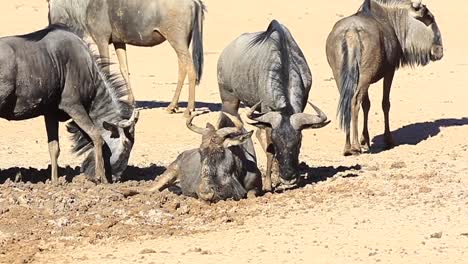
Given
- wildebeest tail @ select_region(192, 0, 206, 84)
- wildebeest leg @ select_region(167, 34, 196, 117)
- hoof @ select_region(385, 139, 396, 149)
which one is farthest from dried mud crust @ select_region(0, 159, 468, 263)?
wildebeest tail @ select_region(192, 0, 206, 84)

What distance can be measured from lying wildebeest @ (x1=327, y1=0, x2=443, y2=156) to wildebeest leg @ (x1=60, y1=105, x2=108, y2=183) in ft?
13.1

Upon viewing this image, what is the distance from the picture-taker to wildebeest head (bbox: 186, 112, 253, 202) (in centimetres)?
1147

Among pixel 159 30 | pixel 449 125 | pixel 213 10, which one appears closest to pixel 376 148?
pixel 449 125

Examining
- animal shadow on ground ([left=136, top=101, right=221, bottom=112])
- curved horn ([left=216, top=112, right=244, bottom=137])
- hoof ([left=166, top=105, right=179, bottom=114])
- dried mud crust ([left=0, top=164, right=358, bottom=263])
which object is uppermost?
curved horn ([left=216, top=112, right=244, bottom=137])

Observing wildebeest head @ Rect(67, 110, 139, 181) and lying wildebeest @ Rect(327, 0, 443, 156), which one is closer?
wildebeest head @ Rect(67, 110, 139, 181)

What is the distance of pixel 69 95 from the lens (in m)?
12.4

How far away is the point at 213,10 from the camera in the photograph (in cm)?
3491

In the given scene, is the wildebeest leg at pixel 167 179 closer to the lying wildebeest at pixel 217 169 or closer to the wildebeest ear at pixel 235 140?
the lying wildebeest at pixel 217 169

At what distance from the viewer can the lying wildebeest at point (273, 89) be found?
476 inches

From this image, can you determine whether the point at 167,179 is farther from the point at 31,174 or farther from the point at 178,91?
the point at 178,91

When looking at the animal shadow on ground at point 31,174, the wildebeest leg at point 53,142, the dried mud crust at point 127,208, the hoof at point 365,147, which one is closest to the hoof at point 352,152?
the hoof at point 365,147

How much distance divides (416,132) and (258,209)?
678 centimetres

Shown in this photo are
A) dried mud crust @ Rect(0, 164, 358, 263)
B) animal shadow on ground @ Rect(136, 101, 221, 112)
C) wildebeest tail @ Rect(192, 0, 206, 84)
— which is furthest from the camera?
animal shadow on ground @ Rect(136, 101, 221, 112)

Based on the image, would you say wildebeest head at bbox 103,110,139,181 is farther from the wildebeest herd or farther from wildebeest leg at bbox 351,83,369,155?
wildebeest leg at bbox 351,83,369,155
